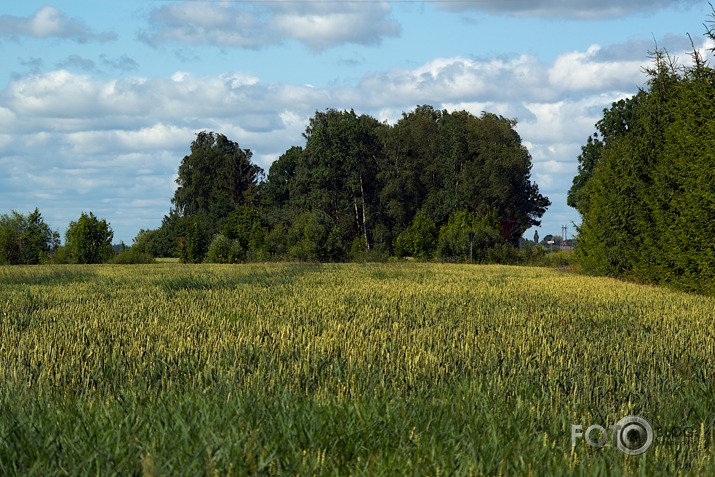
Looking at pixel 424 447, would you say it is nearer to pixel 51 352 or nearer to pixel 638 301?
pixel 51 352

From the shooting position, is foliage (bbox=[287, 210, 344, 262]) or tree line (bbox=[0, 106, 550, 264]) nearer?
foliage (bbox=[287, 210, 344, 262])

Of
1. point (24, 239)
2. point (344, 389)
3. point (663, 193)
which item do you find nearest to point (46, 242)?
point (24, 239)

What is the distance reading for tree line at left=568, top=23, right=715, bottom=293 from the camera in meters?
17.2

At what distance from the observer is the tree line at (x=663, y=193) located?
1717 centimetres

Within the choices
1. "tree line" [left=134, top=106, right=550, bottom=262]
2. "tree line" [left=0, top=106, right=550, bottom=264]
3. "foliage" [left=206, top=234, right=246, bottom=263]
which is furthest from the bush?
"tree line" [left=134, top=106, right=550, bottom=262]

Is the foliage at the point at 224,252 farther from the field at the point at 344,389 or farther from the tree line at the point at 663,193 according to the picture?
the field at the point at 344,389

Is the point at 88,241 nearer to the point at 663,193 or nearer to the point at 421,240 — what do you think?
the point at 421,240

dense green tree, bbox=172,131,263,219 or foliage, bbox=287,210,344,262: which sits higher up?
dense green tree, bbox=172,131,263,219

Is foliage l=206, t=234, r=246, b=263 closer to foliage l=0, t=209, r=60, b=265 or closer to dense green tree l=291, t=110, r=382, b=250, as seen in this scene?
foliage l=0, t=209, r=60, b=265

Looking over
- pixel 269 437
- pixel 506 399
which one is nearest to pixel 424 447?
pixel 269 437

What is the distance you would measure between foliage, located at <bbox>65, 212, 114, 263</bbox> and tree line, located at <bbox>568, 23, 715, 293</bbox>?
30.5 metres

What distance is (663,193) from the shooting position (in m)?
20.3

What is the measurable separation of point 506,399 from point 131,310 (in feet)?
24.8

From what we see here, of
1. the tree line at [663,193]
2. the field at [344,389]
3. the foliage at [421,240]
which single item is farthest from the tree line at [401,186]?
the field at [344,389]
